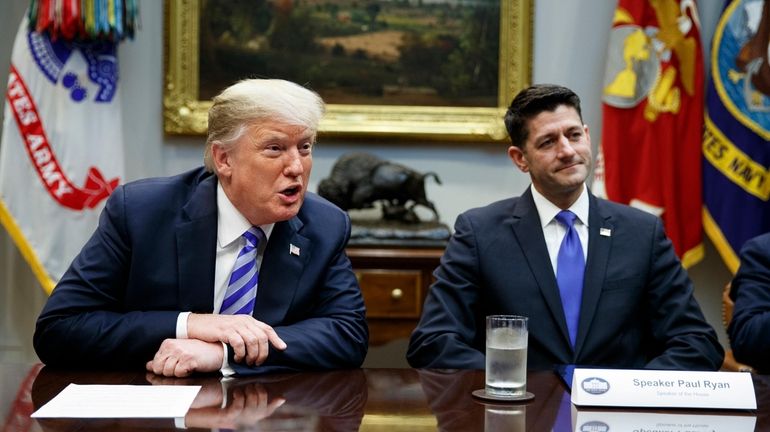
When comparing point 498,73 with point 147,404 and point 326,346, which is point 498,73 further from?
point 147,404

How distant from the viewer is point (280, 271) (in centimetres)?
237

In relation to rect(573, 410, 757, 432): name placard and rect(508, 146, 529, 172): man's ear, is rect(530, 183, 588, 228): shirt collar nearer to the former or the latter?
rect(508, 146, 529, 172): man's ear

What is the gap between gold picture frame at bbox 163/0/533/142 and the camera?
15.7 ft

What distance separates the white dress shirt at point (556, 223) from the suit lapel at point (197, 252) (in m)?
0.99

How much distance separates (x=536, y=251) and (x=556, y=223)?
127 millimetres

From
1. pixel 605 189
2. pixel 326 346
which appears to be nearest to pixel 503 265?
pixel 326 346

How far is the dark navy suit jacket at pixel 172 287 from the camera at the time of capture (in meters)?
2.17

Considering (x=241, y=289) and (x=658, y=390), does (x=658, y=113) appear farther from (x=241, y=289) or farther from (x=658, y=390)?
(x=658, y=390)

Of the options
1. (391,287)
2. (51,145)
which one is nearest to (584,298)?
(391,287)

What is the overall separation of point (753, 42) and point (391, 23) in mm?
1813

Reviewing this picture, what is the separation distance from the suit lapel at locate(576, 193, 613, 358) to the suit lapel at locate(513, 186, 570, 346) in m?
0.06

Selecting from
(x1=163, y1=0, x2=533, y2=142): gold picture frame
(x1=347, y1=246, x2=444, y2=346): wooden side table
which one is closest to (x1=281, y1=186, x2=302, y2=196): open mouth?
(x1=347, y1=246, x2=444, y2=346): wooden side table

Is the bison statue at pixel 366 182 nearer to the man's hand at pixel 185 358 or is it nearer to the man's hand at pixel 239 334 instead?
the man's hand at pixel 239 334

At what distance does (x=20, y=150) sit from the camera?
14.6 ft
